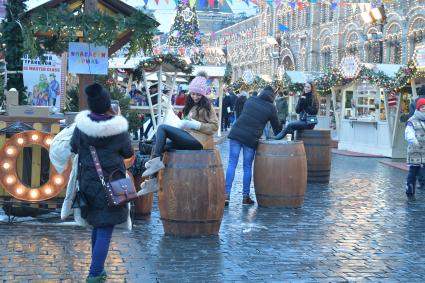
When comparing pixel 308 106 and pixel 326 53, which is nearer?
pixel 308 106

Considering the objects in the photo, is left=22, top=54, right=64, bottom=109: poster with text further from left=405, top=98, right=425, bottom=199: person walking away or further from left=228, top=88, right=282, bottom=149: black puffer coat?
left=405, top=98, right=425, bottom=199: person walking away

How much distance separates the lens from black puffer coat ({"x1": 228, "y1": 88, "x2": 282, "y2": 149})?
30.3ft

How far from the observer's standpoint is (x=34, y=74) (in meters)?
11.7

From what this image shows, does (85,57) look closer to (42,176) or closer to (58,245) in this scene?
(42,176)

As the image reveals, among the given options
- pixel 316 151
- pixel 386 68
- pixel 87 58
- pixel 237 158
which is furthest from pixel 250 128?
pixel 386 68

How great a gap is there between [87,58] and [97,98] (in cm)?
370

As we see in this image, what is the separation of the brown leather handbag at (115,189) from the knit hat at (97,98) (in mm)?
306

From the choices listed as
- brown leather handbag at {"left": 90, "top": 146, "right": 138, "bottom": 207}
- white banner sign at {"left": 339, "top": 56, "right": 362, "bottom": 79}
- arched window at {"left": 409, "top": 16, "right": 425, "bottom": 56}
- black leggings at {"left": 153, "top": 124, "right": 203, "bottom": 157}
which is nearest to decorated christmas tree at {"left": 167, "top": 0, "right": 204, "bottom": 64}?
arched window at {"left": 409, "top": 16, "right": 425, "bottom": 56}

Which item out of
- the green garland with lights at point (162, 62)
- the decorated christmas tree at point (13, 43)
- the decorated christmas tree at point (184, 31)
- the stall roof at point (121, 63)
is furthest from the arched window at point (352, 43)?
the decorated christmas tree at point (13, 43)

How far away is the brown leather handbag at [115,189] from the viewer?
5090 millimetres

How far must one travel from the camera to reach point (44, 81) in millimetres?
11664

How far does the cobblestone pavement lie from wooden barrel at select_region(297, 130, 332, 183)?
2.38 metres

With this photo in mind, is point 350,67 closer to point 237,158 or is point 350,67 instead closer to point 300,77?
point 300,77

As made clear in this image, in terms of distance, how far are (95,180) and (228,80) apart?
1984 cm
